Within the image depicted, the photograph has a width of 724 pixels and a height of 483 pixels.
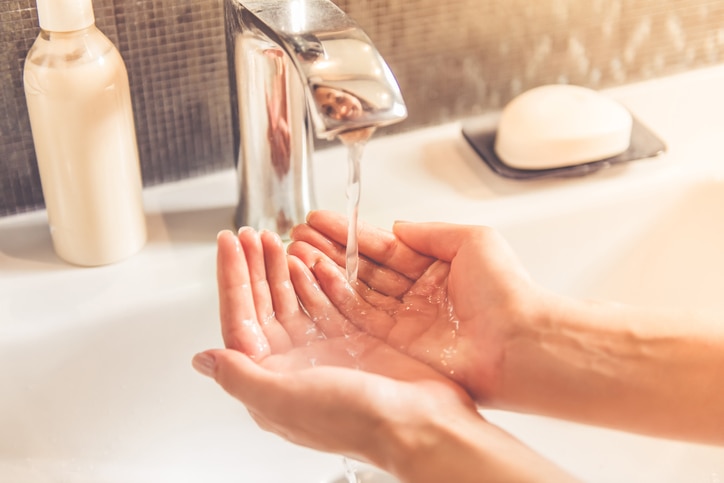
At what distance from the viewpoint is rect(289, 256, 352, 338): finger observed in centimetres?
61

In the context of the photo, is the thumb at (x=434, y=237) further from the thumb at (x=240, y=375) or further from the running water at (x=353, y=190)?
the thumb at (x=240, y=375)

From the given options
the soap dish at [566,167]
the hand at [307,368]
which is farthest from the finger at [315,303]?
the soap dish at [566,167]

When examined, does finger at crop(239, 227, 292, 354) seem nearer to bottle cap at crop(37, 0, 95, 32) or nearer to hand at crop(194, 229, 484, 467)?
hand at crop(194, 229, 484, 467)

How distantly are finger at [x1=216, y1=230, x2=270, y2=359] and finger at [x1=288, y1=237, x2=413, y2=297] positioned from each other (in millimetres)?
63

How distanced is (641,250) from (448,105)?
21 centimetres

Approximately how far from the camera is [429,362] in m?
0.58

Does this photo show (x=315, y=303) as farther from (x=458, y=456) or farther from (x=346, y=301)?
(x=458, y=456)

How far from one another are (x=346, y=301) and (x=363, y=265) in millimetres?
35

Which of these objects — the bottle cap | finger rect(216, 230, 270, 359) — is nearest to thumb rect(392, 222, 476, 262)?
finger rect(216, 230, 270, 359)

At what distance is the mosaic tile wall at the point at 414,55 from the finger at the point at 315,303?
0.59ft

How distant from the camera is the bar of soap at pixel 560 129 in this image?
723 mm

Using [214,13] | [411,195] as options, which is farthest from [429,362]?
[214,13]

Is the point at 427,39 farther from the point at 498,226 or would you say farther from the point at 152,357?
the point at 152,357

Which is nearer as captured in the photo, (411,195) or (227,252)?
(227,252)
